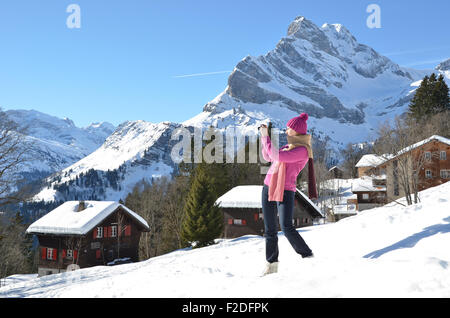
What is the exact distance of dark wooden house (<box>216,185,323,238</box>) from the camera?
31.8 meters

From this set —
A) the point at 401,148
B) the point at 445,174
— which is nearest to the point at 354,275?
the point at 401,148

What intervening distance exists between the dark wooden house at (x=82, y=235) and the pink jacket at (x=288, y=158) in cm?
2879

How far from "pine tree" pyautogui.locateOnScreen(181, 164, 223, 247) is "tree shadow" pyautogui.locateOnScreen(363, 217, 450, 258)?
2156 centimetres

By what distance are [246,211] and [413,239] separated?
2784 centimetres

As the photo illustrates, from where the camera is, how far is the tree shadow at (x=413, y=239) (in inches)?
208

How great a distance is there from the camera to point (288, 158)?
4887mm

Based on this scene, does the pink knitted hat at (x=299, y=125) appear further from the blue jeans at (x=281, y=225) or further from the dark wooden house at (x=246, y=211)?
the dark wooden house at (x=246, y=211)

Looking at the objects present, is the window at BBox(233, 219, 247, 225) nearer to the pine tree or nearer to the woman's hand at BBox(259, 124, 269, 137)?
the pine tree

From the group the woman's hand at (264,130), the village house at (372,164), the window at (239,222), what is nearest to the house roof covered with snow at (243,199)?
the window at (239,222)

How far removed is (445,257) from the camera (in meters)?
4.32

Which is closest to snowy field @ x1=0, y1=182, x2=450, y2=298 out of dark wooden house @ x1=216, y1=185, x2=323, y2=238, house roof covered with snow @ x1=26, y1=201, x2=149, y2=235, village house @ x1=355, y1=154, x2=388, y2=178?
village house @ x1=355, y1=154, x2=388, y2=178

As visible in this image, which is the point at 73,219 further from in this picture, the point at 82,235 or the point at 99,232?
the point at 99,232
